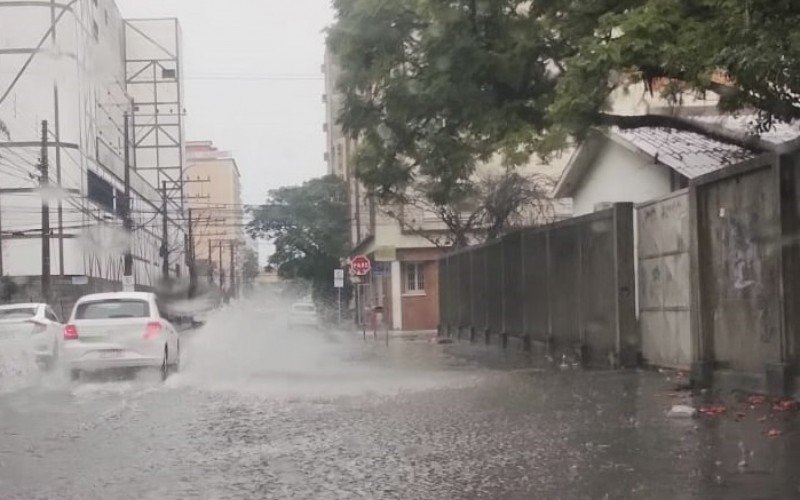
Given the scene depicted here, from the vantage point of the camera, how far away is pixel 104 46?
41.5 m

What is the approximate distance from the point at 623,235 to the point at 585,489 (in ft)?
27.2

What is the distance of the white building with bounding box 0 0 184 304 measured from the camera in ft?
123

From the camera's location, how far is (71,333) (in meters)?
15.6

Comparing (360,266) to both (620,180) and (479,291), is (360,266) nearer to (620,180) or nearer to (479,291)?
(479,291)

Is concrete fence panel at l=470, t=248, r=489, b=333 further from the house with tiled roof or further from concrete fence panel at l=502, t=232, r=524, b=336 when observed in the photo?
the house with tiled roof

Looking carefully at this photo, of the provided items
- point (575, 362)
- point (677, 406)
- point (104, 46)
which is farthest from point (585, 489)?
point (104, 46)

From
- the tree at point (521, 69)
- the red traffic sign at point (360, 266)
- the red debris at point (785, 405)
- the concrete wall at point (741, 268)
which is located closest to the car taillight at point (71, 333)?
the tree at point (521, 69)

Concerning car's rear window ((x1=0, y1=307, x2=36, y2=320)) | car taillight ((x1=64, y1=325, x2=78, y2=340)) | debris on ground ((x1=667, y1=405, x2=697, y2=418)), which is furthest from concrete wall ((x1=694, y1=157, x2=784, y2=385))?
car's rear window ((x1=0, y1=307, x2=36, y2=320))

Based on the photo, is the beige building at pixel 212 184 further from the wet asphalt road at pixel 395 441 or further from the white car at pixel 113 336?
the wet asphalt road at pixel 395 441

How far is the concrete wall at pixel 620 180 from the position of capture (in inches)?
803

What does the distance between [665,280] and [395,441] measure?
6.13 m

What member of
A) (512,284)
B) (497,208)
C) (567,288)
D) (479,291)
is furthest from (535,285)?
(497,208)

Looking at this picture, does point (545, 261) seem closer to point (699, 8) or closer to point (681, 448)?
point (699, 8)

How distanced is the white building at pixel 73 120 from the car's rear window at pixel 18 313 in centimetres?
1722
